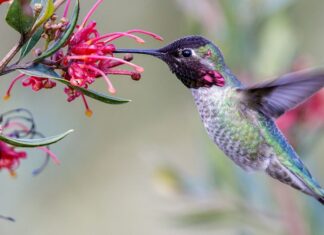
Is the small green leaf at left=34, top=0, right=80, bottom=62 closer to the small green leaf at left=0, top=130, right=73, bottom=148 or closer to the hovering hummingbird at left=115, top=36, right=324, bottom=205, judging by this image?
the small green leaf at left=0, top=130, right=73, bottom=148

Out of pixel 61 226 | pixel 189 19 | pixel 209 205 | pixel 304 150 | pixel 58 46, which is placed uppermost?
pixel 189 19

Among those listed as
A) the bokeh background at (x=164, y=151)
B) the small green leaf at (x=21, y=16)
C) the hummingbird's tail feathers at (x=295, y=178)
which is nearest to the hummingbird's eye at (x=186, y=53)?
the hummingbird's tail feathers at (x=295, y=178)

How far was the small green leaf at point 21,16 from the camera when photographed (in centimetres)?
173

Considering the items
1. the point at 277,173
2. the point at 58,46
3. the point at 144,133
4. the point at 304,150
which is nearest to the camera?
the point at 58,46

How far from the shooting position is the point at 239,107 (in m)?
2.68

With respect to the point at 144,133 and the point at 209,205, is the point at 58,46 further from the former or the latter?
the point at 144,133

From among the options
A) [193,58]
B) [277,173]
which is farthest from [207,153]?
[193,58]

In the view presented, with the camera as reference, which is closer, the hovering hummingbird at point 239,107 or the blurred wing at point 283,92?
the blurred wing at point 283,92

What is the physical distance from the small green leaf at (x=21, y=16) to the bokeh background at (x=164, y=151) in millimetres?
2151

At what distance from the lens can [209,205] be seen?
4.05m

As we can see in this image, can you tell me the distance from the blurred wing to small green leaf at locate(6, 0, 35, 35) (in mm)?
898

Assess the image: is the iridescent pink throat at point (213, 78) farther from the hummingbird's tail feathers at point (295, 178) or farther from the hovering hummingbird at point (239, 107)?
the hummingbird's tail feathers at point (295, 178)

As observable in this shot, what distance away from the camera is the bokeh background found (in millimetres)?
4027

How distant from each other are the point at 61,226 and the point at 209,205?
2585 millimetres
